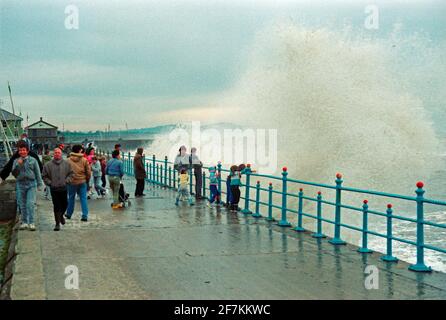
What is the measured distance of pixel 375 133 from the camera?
3102 centimetres

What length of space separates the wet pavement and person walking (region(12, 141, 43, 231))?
2.08 feet

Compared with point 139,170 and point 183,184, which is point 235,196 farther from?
point 139,170

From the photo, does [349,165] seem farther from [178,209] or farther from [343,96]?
[178,209]

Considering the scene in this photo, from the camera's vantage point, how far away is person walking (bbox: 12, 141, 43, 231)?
11.0 meters

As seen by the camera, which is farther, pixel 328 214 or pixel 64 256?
pixel 328 214

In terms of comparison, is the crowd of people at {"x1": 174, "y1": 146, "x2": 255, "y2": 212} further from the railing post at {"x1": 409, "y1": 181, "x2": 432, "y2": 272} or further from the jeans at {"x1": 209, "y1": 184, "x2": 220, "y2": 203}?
the railing post at {"x1": 409, "y1": 181, "x2": 432, "y2": 272}

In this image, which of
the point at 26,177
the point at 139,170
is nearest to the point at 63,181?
the point at 26,177

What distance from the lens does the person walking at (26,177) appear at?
36.1 ft

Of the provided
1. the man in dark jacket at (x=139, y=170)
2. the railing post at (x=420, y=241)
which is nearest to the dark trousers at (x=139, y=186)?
the man in dark jacket at (x=139, y=170)

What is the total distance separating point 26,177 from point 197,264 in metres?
4.53

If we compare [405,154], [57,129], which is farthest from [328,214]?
[57,129]

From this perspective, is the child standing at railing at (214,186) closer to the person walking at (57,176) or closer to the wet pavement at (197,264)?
the wet pavement at (197,264)

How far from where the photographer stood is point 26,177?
36.3 ft

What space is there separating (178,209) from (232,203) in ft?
5.22
